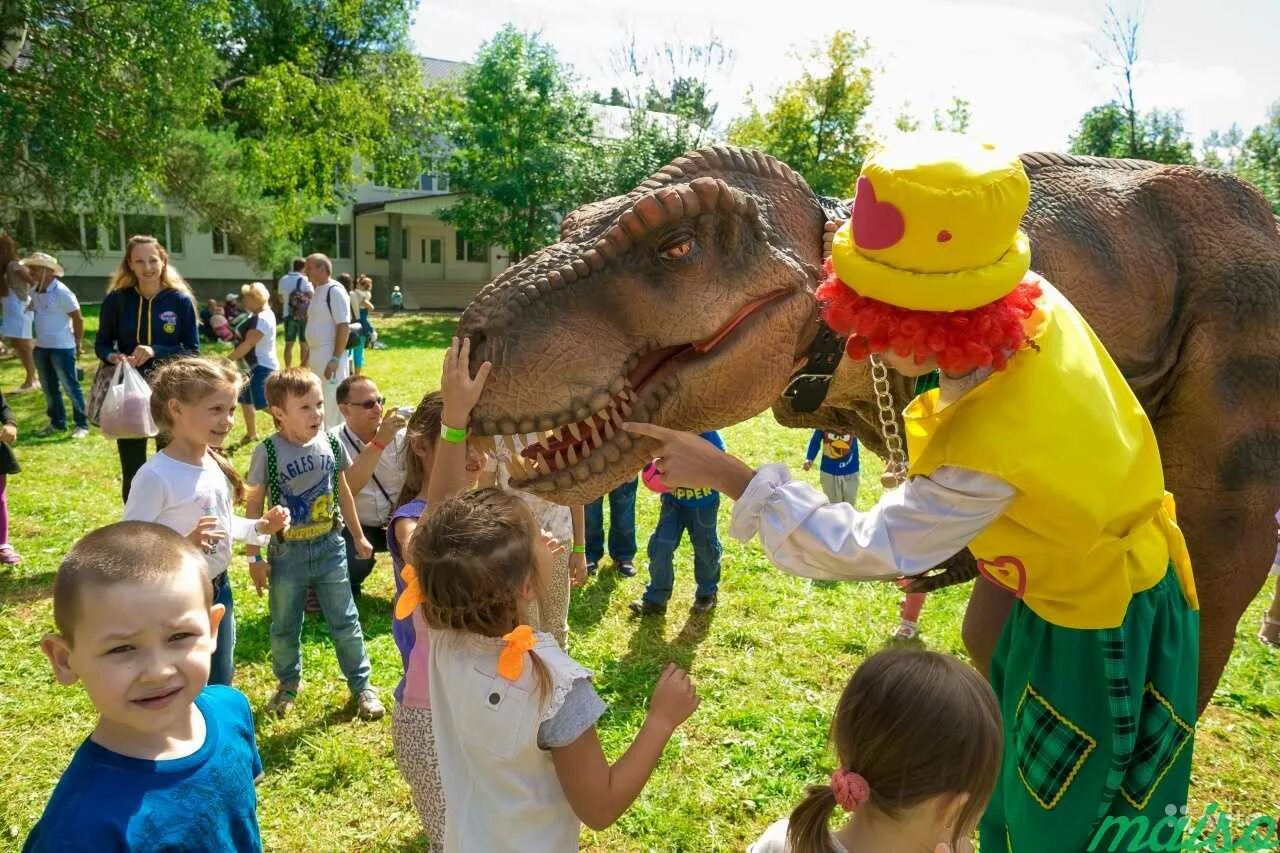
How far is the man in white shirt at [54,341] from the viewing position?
10.1 metres

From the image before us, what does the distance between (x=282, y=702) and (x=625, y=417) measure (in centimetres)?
323

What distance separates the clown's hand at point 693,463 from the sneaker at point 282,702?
3.24 m

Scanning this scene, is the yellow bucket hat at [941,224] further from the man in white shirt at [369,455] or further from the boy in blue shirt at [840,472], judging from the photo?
the boy in blue shirt at [840,472]

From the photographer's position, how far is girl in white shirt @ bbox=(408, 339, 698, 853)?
2.04 meters

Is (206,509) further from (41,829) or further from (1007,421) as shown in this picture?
(1007,421)

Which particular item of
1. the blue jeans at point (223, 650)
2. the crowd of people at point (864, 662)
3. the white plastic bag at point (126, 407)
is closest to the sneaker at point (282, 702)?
the blue jeans at point (223, 650)

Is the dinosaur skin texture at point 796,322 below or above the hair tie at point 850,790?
above

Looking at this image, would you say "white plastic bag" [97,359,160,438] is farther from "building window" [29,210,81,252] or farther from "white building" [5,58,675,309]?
"white building" [5,58,675,309]

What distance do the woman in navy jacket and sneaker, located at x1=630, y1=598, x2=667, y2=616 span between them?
3.96 metres

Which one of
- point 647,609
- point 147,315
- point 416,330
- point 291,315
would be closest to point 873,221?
point 647,609

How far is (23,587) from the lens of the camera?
19.8 ft

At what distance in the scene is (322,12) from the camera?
89.5 ft

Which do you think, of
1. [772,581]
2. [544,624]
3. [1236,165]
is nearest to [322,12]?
[1236,165]

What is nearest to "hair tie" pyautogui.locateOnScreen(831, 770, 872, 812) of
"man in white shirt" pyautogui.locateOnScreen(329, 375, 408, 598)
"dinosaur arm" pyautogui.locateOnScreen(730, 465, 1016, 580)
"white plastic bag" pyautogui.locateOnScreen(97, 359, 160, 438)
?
"dinosaur arm" pyautogui.locateOnScreen(730, 465, 1016, 580)
